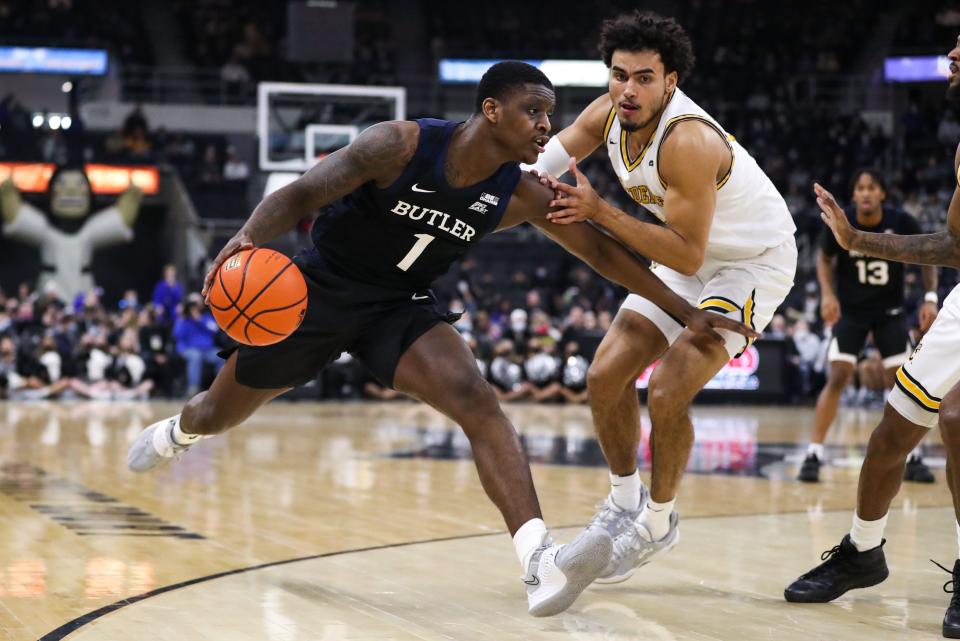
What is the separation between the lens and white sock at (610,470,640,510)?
5.56 meters

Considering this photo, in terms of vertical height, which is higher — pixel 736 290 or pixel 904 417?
pixel 736 290

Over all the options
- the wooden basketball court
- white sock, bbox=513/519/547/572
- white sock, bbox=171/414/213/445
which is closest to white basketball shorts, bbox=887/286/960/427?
the wooden basketball court

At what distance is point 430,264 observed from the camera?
16.4ft

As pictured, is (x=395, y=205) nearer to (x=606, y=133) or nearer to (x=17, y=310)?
(x=606, y=133)

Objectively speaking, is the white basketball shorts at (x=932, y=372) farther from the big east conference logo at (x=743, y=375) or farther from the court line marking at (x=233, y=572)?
the big east conference logo at (x=743, y=375)

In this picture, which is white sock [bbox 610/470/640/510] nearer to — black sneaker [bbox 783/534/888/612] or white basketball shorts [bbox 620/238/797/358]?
white basketball shorts [bbox 620/238/797/358]

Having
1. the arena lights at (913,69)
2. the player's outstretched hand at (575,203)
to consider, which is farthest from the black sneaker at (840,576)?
the arena lights at (913,69)

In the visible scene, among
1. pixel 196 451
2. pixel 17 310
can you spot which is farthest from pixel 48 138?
pixel 196 451

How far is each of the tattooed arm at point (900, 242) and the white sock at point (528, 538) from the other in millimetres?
1594

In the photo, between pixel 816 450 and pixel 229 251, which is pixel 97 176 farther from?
pixel 229 251

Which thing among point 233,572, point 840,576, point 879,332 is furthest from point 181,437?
point 879,332

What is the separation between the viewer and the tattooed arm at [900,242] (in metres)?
4.73

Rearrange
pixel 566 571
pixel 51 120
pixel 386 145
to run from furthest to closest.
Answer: pixel 51 120 → pixel 386 145 → pixel 566 571

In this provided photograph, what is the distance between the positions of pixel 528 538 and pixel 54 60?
79.2ft
